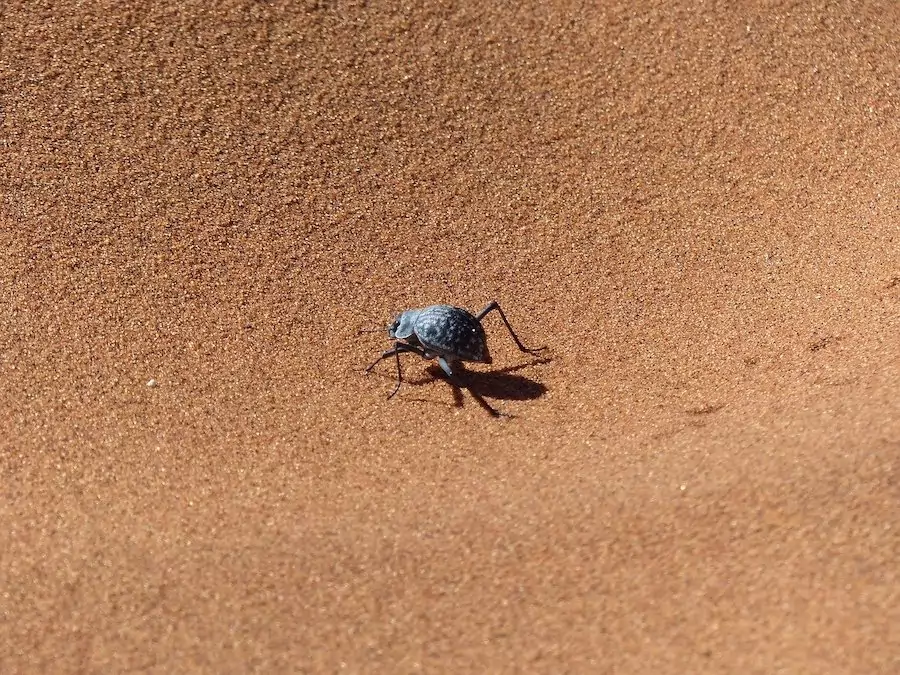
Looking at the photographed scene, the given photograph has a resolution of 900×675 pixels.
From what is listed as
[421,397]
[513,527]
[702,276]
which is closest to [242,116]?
[421,397]

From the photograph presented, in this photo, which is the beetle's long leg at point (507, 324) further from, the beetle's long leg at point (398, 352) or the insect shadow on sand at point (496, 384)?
the beetle's long leg at point (398, 352)

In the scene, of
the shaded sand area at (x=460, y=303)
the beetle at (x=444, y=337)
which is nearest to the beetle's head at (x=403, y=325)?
the beetle at (x=444, y=337)

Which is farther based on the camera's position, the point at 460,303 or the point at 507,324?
the point at 460,303

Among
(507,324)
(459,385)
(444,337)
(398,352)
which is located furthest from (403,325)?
→ (507,324)

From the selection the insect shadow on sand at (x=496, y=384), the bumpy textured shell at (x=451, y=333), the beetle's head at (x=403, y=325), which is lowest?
the insect shadow on sand at (x=496, y=384)

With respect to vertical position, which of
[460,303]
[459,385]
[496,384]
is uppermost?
[460,303]

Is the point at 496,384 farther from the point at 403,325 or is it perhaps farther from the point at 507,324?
the point at 403,325

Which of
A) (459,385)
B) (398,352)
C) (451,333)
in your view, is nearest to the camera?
(451,333)

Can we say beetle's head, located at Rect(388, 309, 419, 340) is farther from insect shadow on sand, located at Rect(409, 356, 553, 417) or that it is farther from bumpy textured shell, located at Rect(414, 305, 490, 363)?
insect shadow on sand, located at Rect(409, 356, 553, 417)
